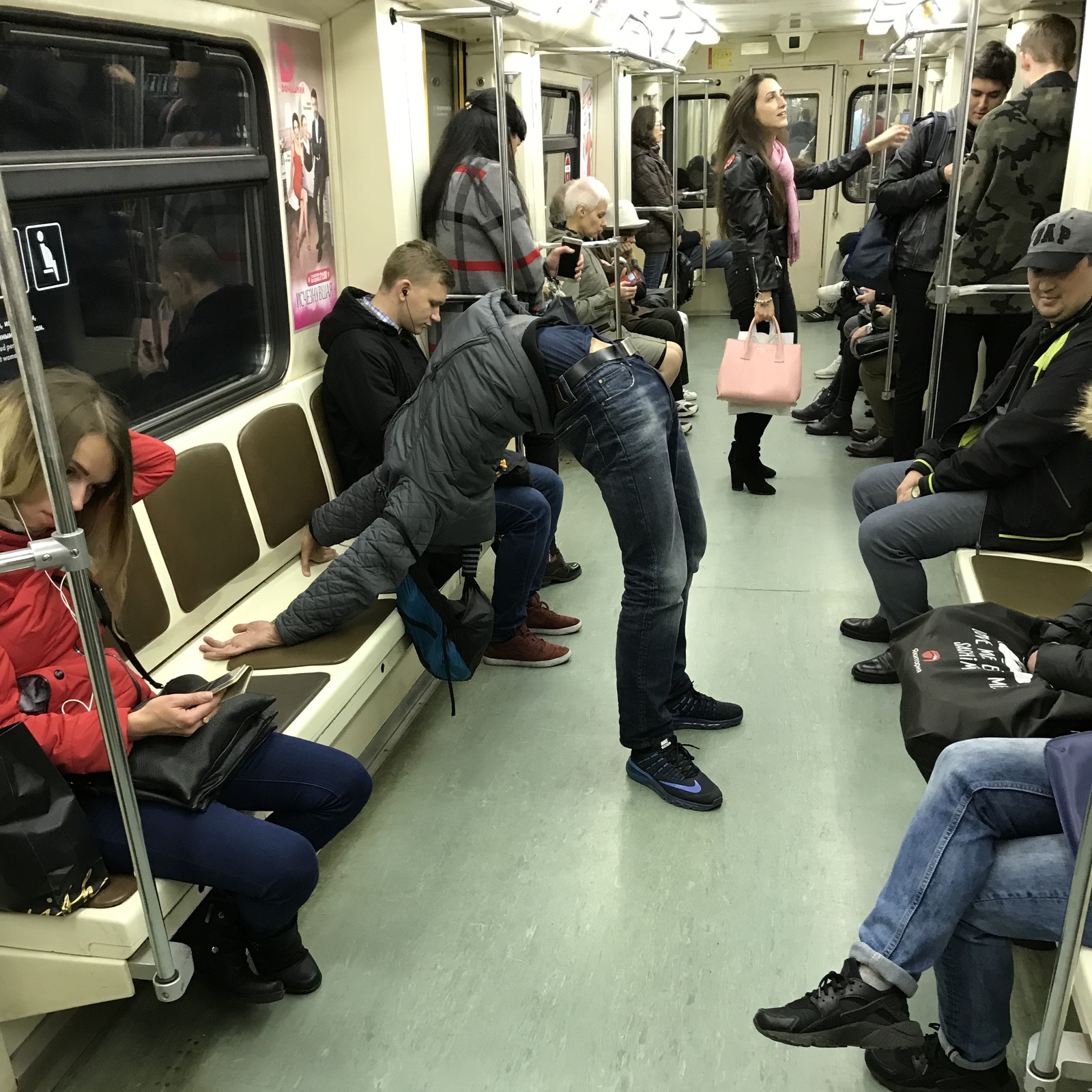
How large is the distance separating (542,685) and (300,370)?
1.46m

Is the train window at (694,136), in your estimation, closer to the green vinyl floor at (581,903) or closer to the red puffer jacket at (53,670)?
the green vinyl floor at (581,903)

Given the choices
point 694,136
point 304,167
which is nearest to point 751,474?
point 304,167

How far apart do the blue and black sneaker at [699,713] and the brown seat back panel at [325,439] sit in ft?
4.67

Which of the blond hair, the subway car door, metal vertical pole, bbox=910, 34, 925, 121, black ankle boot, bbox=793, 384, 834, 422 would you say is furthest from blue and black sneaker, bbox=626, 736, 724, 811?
the subway car door

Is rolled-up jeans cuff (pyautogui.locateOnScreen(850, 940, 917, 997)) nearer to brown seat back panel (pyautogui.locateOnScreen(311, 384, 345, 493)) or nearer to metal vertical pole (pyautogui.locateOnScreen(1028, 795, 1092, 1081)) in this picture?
metal vertical pole (pyautogui.locateOnScreen(1028, 795, 1092, 1081))

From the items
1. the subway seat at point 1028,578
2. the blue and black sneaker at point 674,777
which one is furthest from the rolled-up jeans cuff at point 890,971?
the subway seat at point 1028,578

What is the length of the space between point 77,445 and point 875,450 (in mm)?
5121

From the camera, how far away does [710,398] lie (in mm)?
7719

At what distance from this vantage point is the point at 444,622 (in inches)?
121

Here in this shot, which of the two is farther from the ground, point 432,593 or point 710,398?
point 432,593

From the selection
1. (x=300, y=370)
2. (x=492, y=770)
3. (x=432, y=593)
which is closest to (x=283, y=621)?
(x=432, y=593)

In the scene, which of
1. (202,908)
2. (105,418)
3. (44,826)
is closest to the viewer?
(44,826)

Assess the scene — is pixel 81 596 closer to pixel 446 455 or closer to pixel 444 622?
pixel 446 455

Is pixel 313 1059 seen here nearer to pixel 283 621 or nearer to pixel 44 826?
pixel 44 826
